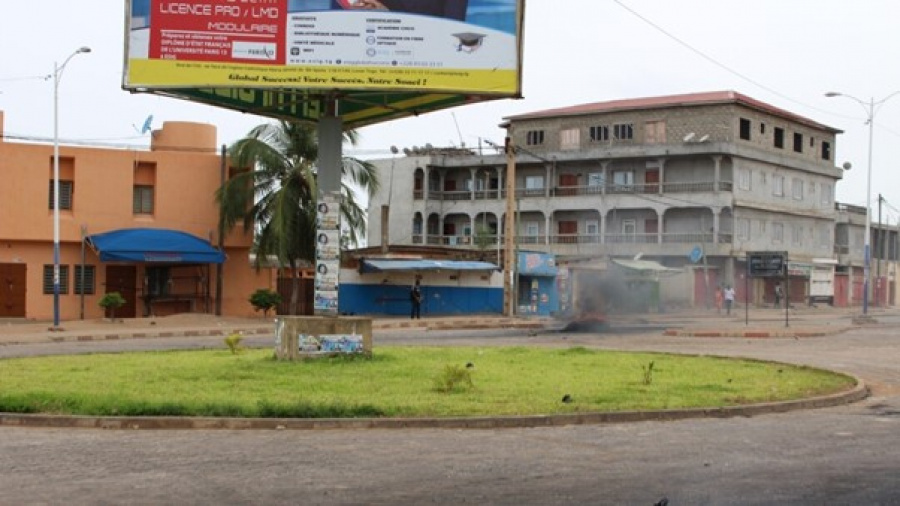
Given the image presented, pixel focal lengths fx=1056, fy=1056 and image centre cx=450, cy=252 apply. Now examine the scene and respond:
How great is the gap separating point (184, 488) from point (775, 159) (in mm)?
64610

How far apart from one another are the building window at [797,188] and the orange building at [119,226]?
41768 mm

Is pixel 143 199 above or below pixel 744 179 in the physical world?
below

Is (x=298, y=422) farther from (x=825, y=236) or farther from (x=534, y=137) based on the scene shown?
(x=825, y=236)

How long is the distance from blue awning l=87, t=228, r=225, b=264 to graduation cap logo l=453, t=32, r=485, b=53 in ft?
71.0

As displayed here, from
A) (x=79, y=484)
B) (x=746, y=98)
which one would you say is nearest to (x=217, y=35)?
(x=79, y=484)

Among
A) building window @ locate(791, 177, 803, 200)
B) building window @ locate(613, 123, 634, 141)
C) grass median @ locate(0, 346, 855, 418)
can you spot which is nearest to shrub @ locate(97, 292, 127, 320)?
grass median @ locate(0, 346, 855, 418)

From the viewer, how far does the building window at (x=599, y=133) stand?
69562 mm

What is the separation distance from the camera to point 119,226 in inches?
1559

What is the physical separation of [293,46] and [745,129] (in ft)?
170

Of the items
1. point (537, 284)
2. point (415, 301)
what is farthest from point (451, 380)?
point (537, 284)

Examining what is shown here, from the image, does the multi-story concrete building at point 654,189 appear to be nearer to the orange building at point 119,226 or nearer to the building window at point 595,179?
the building window at point 595,179

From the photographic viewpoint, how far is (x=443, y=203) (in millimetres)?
75750

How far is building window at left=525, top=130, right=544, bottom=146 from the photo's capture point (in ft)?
237

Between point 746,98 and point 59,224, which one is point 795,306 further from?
point 59,224
